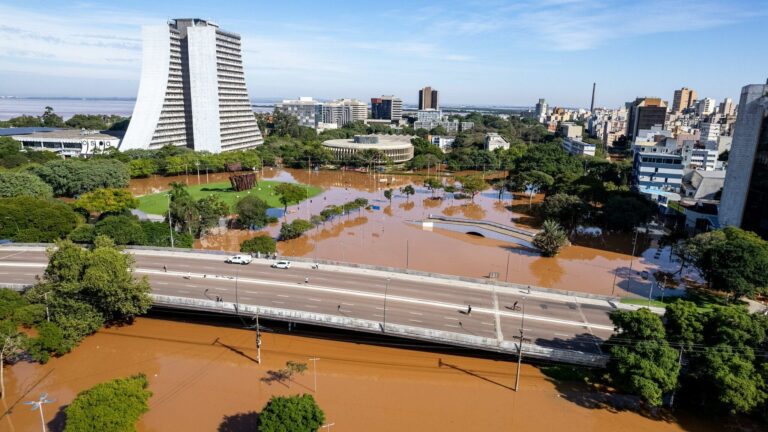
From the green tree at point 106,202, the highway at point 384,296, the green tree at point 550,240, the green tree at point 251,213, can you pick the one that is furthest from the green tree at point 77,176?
the green tree at point 550,240

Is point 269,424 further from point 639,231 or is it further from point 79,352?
point 639,231

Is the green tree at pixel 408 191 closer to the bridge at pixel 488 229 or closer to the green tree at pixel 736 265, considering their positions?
the bridge at pixel 488 229

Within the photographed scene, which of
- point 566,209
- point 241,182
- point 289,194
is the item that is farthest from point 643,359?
point 241,182

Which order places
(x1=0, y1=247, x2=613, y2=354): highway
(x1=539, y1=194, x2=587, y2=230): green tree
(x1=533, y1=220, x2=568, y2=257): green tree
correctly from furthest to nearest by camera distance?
(x1=539, y1=194, x2=587, y2=230): green tree, (x1=533, y1=220, x2=568, y2=257): green tree, (x1=0, y1=247, x2=613, y2=354): highway

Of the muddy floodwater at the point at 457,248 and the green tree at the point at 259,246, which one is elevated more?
the green tree at the point at 259,246

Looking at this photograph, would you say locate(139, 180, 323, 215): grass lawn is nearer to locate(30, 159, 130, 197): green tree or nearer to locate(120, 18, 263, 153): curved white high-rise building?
locate(30, 159, 130, 197): green tree

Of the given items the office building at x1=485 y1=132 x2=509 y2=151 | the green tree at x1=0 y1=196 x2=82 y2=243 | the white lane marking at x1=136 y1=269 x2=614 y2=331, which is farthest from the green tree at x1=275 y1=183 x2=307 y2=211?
the office building at x1=485 y1=132 x2=509 y2=151

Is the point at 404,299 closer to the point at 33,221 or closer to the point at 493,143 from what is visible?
the point at 33,221
